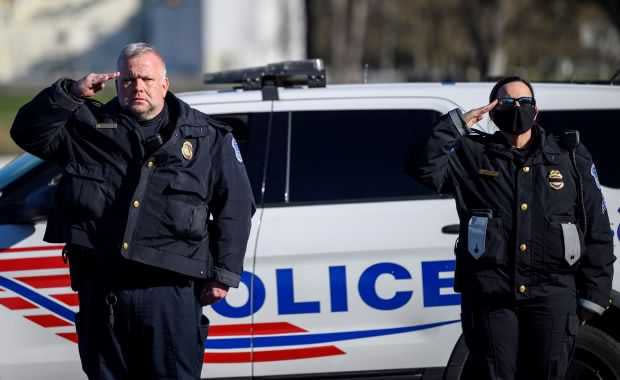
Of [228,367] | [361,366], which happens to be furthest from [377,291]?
[228,367]

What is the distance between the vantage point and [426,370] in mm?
5121

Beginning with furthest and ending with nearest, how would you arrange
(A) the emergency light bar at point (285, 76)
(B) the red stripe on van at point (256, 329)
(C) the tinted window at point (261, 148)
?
(A) the emergency light bar at point (285, 76) < (C) the tinted window at point (261, 148) < (B) the red stripe on van at point (256, 329)

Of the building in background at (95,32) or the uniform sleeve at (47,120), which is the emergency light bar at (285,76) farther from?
the building in background at (95,32)

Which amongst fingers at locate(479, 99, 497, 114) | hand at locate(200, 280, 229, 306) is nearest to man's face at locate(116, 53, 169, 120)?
hand at locate(200, 280, 229, 306)

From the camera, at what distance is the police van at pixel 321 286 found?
5.04 m

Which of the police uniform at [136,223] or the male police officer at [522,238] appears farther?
the male police officer at [522,238]

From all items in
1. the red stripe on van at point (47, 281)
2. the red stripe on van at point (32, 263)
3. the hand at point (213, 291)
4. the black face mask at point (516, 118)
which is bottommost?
the red stripe on van at point (47, 281)

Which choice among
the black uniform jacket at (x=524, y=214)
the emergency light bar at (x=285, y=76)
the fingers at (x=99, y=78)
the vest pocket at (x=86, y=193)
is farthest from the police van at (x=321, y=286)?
the fingers at (x=99, y=78)

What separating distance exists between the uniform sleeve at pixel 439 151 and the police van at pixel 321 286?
3.05 feet

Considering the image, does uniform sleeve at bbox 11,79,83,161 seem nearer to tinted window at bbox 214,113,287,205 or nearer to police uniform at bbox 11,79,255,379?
police uniform at bbox 11,79,255,379

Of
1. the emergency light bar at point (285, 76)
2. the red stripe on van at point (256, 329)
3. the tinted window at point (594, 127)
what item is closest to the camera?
the red stripe on van at point (256, 329)

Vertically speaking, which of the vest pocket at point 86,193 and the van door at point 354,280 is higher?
the vest pocket at point 86,193

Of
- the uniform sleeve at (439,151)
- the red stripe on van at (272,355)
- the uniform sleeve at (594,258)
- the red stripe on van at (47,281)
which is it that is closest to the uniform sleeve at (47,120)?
the red stripe on van at (47,281)

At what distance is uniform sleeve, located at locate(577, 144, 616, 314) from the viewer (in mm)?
4141
